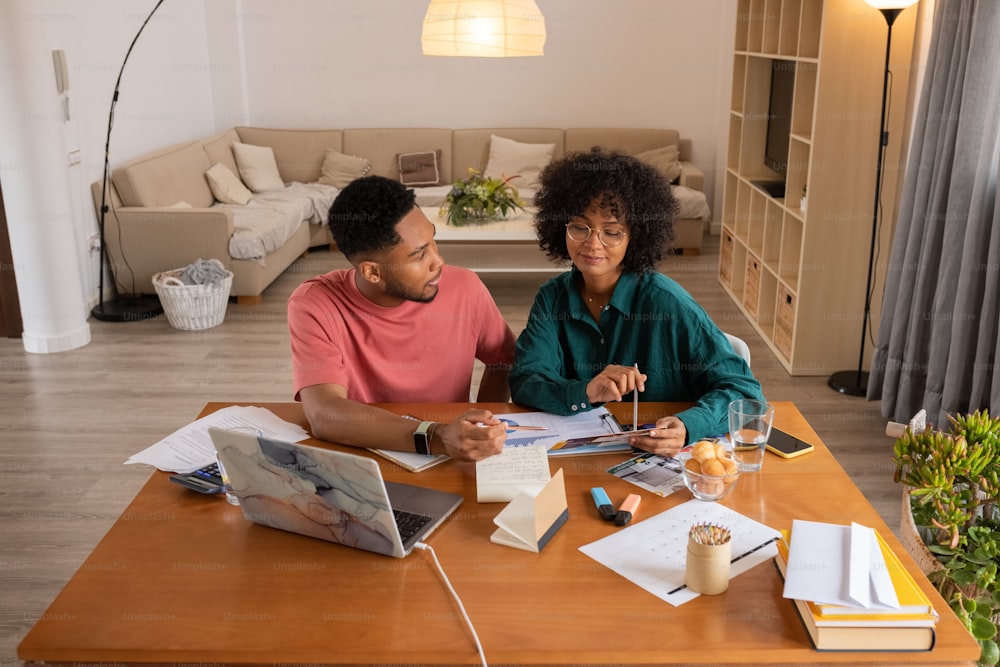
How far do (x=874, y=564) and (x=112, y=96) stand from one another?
554 centimetres

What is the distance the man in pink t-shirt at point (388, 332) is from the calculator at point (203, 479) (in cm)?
25

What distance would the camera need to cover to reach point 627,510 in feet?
5.21

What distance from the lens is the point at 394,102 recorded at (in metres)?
7.65

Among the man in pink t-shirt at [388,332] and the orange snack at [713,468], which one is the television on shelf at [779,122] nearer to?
the man in pink t-shirt at [388,332]

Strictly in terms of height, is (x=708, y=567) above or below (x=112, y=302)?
above

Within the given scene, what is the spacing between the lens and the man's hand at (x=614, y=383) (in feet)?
6.09

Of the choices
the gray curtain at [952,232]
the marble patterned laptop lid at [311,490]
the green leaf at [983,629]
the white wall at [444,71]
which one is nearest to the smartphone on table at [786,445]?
the green leaf at [983,629]

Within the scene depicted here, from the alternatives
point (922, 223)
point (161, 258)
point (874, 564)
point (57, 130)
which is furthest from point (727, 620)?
point (161, 258)

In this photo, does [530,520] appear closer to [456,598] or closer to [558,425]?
[456,598]

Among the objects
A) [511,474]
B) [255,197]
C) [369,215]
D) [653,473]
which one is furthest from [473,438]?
[255,197]

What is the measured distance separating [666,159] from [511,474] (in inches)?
226

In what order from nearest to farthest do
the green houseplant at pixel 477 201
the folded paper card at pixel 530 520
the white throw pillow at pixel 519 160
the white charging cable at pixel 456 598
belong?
the white charging cable at pixel 456 598, the folded paper card at pixel 530 520, the green houseplant at pixel 477 201, the white throw pillow at pixel 519 160

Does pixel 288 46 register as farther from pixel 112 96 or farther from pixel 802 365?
pixel 802 365

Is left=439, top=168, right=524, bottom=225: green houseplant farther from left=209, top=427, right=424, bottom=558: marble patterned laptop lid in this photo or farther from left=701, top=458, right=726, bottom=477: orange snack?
left=209, top=427, right=424, bottom=558: marble patterned laptop lid
